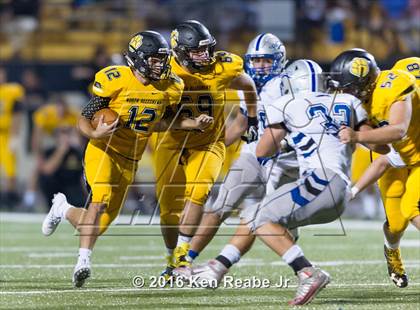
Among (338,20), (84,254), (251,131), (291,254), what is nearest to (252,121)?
(251,131)

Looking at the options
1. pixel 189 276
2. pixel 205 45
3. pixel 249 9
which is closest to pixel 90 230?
pixel 189 276

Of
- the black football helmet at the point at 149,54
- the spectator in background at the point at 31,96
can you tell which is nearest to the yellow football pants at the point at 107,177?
the black football helmet at the point at 149,54

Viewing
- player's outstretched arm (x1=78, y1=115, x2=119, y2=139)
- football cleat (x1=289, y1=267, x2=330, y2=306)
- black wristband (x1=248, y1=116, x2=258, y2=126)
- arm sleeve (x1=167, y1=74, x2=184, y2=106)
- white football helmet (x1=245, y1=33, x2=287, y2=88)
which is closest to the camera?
football cleat (x1=289, y1=267, x2=330, y2=306)

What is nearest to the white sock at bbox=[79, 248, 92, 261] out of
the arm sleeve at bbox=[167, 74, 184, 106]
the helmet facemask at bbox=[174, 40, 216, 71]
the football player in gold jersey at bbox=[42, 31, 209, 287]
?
the football player in gold jersey at bbox=[42, 31, 209, 287]

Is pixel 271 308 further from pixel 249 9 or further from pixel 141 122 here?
pixel 249 9

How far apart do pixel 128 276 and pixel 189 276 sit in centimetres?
77

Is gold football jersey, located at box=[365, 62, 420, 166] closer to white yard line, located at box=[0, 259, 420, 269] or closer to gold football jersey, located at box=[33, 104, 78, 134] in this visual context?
white yard line, located at box=[0, 259, 420, 269]

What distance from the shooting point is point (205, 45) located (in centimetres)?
640

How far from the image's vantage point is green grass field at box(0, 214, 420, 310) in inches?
210

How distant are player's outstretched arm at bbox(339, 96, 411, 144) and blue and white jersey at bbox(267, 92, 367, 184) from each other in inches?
3.8

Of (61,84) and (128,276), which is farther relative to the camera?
(61,84)

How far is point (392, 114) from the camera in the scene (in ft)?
18.1

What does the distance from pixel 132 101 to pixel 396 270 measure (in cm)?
189

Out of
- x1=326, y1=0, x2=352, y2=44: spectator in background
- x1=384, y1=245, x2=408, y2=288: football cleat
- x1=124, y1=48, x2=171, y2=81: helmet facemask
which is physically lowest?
x1=326, y1=0, x2=352, y2=44: spectator in background
